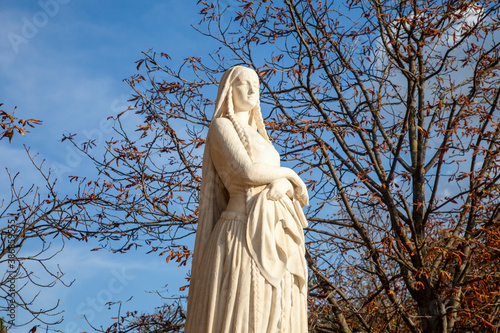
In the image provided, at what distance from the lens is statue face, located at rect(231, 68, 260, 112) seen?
4.41m

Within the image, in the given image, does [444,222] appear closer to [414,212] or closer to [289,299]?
[414,212]

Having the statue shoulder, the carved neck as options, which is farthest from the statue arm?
the carved neck

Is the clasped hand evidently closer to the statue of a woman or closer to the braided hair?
the statue of a woman

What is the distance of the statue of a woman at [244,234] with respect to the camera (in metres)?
3.75

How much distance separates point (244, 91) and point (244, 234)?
43.3 inches

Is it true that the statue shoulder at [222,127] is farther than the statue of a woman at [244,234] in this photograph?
Yes

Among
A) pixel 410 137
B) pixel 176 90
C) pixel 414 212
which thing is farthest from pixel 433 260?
pixel 176 90

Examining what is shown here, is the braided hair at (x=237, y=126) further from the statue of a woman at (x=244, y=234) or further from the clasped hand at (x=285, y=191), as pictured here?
the clasped hand at (x=285, y=191)

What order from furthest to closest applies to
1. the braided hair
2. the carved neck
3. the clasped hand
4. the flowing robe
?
the carved neck < the braided hair < the clasped hand < the flowing robe

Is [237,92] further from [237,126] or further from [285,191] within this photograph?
[285,191]

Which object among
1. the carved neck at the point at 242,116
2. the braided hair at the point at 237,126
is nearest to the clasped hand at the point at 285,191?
the braided hair at the point at 237,126

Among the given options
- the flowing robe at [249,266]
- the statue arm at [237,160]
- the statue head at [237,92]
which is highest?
the statue head at [237,92]

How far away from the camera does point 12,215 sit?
7.02 m

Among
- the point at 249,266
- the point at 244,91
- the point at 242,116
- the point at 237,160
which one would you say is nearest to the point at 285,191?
the point at 237,160
